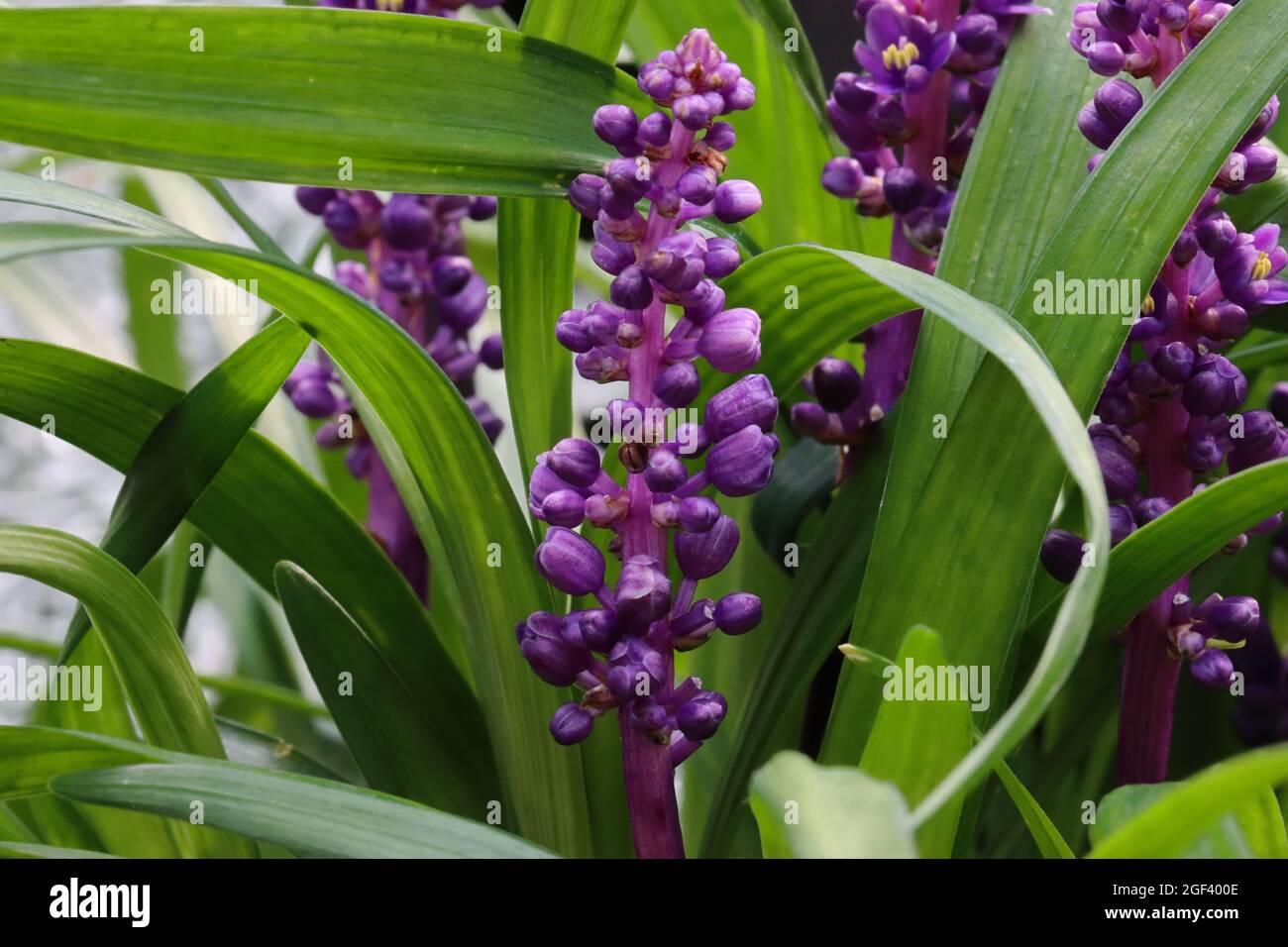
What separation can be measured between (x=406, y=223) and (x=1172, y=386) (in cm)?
35

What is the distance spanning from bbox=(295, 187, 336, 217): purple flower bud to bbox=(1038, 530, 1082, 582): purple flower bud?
1.24ft

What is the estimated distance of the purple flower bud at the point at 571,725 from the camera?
1.31 ft

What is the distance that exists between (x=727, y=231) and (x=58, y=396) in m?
0.27

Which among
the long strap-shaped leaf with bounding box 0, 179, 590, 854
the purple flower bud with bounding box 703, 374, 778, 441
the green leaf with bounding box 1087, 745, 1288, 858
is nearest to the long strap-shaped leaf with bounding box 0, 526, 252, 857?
the long strap-shaped leaf with bounding box 0, 179, 590, 854

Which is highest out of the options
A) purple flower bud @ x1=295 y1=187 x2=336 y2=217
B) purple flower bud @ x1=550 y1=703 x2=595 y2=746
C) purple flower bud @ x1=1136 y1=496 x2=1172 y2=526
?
purple flower bud @ x1=295 y1=187 x2=336 y2=217

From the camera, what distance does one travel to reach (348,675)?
463 millimetres

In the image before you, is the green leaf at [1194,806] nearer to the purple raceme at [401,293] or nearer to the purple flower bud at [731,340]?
the purple flower bud at [731,340]

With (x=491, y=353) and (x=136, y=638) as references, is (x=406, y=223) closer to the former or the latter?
(x=491, y=353)

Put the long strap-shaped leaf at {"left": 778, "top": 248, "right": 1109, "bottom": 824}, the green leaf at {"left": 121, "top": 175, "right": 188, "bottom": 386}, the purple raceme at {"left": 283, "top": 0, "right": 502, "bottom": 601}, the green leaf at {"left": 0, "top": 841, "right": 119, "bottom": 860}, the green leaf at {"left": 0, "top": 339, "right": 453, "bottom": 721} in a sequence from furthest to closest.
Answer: the green leaf at {"left": 121, "top": 175, "right": 188, "bottom": 386} → the purple raceme at {"left": 283, "top": 0, "right": 502, "bottom": 601} → the green leaf at {"left": 0, "top": 339, "right": 453, "bottom": 721} → the green leaf at {"left": 0, "top": 841, "right": 119, "bottom": 860} → the long strap-shaped leaf at {"left": 778, "top": 248, "right": 1109, "bottom": 824}

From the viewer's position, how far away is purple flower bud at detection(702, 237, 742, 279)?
0.40 meters

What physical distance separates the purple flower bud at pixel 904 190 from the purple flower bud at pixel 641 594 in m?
0.21

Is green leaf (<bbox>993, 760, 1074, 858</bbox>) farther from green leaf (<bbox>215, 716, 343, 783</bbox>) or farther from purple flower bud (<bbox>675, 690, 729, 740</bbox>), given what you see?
green leaf (<bbox>215, 716, 343, 783</bbox>)
